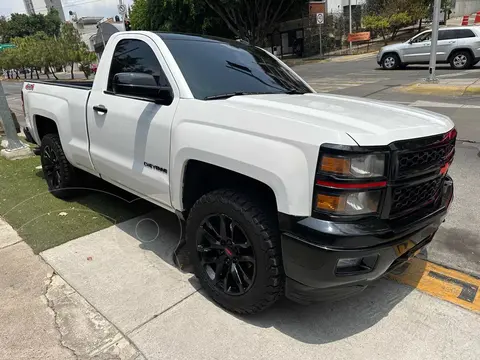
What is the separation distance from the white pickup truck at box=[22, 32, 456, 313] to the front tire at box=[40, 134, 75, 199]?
1178 mm

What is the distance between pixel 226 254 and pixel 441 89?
12057 millimetres

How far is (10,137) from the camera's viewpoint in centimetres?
747

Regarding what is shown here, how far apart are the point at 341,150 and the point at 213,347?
1443 mm

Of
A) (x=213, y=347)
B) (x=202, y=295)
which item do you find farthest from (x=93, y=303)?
(x=213, y=347)

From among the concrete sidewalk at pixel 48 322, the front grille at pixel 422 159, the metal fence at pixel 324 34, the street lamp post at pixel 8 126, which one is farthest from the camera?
the metal fence at pixel 324 34

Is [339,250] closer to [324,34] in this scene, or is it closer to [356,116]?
[356,116]

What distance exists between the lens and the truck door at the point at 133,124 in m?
2.98

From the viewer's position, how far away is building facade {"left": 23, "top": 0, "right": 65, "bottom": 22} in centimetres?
11571

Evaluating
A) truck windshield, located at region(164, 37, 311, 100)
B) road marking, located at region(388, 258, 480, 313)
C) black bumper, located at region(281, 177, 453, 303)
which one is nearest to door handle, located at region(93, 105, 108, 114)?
truck windshield, located at region(164, 37, 311, 100)

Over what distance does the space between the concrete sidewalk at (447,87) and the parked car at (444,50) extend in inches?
160

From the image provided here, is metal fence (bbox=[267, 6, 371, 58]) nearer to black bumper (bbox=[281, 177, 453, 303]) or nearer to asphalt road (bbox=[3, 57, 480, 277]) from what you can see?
asphalt road (bbox=[3, 57, 480, 277])

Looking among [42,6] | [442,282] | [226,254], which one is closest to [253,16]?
[442,282]

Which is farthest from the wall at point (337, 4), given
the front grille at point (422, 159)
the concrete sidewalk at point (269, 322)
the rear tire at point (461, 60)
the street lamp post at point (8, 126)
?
the concrete sidewalk at point (269, 322)

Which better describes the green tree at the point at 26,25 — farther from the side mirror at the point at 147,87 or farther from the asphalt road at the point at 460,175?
the side mirror at the point at 147,87
